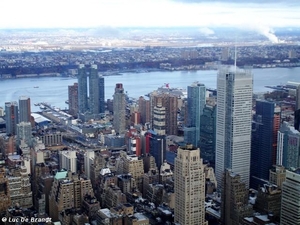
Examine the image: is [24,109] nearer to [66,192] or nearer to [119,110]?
[119,110]

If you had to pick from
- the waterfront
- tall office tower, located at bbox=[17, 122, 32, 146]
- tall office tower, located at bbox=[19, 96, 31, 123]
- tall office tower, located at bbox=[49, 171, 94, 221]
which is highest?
the waterfront

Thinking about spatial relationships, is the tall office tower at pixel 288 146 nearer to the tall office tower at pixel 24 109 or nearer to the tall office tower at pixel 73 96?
the tall office tower at pixel 24 109

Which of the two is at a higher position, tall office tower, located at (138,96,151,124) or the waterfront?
the waterfront

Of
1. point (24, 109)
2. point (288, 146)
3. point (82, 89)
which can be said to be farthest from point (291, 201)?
point (82, 89)

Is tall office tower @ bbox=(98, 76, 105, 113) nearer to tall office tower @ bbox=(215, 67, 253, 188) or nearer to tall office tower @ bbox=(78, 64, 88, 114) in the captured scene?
tall office tower @ bbox=(78, 64, 88, 114)

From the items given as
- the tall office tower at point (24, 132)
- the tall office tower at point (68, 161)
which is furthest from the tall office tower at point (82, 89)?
the tall office tower at point (68, 161)

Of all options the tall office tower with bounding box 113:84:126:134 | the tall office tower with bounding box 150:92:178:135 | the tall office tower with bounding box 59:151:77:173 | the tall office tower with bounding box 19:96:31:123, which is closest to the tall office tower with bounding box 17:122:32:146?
the tall office tower with bounding box 19:96:31:123
